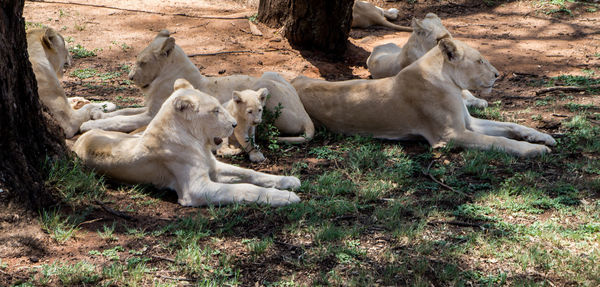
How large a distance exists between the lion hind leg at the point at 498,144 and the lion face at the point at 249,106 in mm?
2061

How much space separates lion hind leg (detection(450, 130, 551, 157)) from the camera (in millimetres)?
5953

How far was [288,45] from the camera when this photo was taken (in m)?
10.4

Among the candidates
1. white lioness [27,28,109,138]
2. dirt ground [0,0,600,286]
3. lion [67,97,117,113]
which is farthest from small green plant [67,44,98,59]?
white lioness [27,28,109,138]

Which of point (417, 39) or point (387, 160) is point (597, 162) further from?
point (417, 39)

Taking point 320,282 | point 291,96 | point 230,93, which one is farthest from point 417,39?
point 320,282

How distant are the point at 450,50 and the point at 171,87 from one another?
10.3 feet

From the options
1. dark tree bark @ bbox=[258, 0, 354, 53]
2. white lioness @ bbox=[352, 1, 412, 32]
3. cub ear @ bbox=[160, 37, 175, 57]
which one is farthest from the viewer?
white lioness @ bbox=[352, 1, 412, 32]

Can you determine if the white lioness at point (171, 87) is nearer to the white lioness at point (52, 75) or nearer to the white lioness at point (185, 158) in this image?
the white lioness at point (52, 75)

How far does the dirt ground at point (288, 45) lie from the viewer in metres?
7.98

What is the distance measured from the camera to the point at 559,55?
9992 mm

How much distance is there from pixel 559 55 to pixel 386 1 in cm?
538

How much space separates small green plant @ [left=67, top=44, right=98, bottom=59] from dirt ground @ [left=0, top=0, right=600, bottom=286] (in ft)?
0.38

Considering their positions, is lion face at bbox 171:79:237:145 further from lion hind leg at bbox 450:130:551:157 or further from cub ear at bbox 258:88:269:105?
lion hind leg at bbox 450:130:551:157

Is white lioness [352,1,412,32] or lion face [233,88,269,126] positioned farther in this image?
white lioness [352,1,412,32]
